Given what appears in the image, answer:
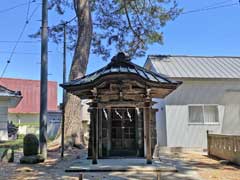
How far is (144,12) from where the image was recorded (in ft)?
62.6

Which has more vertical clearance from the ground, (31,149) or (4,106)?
(4,106)

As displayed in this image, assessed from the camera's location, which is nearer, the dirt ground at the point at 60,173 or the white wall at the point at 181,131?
the dirt ground at the point at 60,173

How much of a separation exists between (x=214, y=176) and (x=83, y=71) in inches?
351

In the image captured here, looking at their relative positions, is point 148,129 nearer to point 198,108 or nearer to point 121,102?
point 121,102

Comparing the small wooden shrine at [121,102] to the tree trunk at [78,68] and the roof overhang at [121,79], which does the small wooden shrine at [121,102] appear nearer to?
the roof overhang at [121,79]

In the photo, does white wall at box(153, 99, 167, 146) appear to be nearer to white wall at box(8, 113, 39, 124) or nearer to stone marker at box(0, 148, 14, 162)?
stone marker at box(0, 148, 14, 162)

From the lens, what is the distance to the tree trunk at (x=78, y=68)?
47.5 ft

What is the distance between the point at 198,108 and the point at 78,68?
21.6ft

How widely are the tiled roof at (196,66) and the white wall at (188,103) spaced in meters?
0.46

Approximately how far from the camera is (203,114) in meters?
16.3

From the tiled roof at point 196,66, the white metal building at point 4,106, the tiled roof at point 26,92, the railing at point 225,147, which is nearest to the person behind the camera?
the railing at point 225,147

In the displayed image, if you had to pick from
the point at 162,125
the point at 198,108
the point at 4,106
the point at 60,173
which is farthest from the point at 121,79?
the point at 4,106

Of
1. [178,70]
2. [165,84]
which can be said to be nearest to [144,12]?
[178,70]

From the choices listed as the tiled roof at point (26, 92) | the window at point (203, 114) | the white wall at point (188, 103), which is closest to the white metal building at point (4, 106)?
the white wall at point (188, 103)
